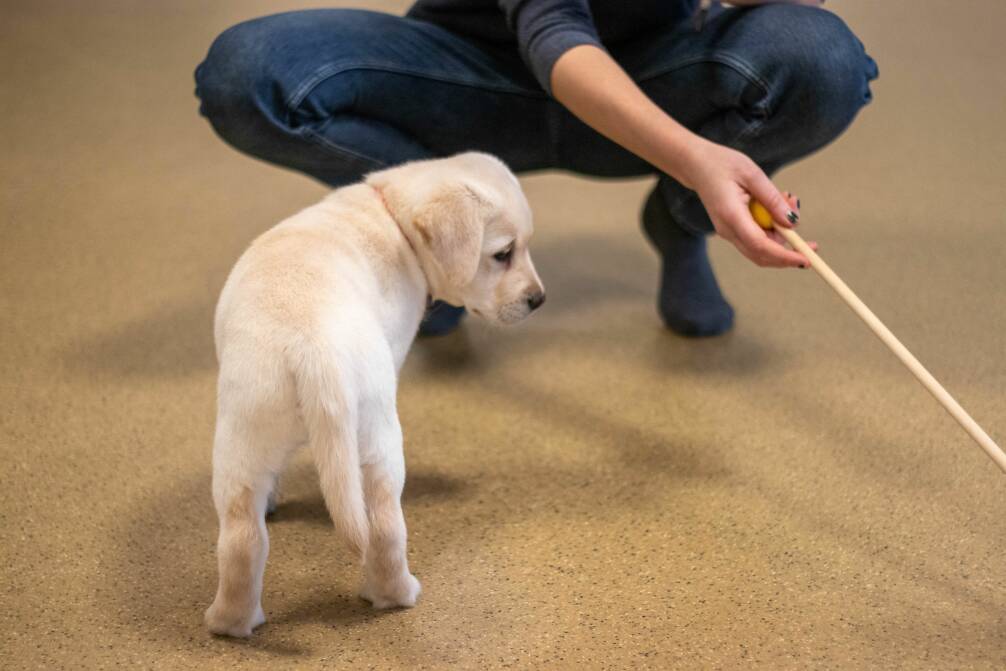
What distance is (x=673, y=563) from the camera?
1307mm

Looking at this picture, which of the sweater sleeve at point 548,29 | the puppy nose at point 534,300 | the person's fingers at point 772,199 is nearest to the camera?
the person's fingers at point 772,199

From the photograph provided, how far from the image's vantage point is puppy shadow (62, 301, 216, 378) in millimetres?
1748

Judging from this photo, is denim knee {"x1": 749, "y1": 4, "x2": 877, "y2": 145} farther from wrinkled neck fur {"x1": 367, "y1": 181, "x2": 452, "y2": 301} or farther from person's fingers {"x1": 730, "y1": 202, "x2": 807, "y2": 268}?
wrinkled neck fur {"x1": 367, "y1": 181, "x2": 452, "y2": 301}

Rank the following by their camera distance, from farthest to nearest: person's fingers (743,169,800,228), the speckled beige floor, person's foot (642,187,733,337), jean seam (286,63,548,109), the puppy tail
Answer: person's foot (642,187,733,337)
jean seam (286,63,548,109)
person's fingers (743,169,800,228)
the speckled beige floor
the puppy tail

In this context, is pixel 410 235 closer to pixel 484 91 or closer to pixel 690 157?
pixel 690 157

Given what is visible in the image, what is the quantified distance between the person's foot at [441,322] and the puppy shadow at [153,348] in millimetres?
373

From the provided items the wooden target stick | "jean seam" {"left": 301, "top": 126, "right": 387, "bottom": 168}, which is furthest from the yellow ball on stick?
"jean seam" {"left": 301, "top": 126, "right": 387, "bottom": 168}

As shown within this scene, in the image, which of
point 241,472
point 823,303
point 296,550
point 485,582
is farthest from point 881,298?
point 241,472

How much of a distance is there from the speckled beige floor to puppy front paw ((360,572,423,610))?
0.8 inches

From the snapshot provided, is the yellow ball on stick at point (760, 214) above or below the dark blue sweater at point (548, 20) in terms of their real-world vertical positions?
below

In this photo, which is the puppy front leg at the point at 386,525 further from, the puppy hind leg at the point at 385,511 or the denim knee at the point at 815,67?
the denim knee at the point at 815,67

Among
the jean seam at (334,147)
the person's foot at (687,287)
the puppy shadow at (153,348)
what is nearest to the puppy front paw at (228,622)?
the puppy shadow at (153,348)

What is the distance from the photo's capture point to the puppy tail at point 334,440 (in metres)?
1.05

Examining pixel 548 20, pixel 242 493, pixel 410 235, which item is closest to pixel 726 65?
pixel 548 20
